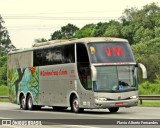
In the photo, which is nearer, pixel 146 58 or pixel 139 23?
pixel 146 58

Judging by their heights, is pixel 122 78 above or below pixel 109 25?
below

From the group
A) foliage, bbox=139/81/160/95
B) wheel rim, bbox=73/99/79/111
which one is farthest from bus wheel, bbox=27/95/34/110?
foliage, bbox=139/81/160/95

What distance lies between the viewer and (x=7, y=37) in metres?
141

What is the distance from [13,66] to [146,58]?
40.8m

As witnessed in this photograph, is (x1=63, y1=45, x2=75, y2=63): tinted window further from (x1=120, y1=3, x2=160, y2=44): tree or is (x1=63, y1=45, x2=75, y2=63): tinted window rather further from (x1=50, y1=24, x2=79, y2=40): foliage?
(x1=50, y1=24, x2=79, y2=40): foliage

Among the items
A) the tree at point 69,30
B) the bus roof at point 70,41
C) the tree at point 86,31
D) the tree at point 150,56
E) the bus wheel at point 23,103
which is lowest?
the bus wheel at point 23,103

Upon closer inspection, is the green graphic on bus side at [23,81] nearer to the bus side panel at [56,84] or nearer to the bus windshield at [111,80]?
the bus side panel at [56,84]

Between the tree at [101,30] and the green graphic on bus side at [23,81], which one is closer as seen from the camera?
the green graphic on bus side at [23,81]

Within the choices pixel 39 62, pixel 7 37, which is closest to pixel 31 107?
pixel 39 62

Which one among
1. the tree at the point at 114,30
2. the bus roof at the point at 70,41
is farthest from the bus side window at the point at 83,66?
the tree at the point at 114,30

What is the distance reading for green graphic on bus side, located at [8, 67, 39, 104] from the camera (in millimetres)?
32062

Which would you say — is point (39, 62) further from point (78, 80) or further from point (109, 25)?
point (109, 25)

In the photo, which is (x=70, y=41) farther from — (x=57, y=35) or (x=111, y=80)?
(x=57, y=35)

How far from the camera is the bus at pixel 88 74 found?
84.3 ft
